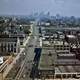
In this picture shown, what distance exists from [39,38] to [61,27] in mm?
2331

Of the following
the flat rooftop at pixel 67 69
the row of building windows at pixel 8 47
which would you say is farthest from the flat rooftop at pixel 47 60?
the row of building windows at pixel 8 47

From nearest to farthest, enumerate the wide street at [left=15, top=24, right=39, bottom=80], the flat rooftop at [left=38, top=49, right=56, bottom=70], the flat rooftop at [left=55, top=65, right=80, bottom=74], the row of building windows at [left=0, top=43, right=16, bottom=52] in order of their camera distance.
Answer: the wide street at [left=15, top=24, right=39, bottom=80], the flat rooftop at [left=55, top=65, right=80, bottom=74], the flat rooftop at [left=38, top=49, right=56, bottom=70], the row of building windows at [left=0, top=43, right=16, bottom=52]

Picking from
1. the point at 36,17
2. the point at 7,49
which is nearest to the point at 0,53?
the point at 7,49

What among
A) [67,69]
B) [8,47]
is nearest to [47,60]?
[67,69]

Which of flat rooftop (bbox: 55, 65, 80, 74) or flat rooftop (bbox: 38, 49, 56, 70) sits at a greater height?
flat rooftop (bbox: 38, 49, 56, 70)

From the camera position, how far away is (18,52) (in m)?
7.28

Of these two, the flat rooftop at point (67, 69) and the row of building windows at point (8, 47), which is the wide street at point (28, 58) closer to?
the row of building windows at point (8, 47)

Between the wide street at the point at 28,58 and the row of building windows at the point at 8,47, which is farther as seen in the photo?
the row of building windows at the point at 8,47

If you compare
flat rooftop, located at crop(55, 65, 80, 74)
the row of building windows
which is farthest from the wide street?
flat rooftop, located at crop(55, 65, 80, 74)

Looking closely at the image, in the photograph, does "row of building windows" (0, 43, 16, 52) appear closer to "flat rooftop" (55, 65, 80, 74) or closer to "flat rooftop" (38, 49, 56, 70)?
"flat rooftop" (38, 49, 56, 70)

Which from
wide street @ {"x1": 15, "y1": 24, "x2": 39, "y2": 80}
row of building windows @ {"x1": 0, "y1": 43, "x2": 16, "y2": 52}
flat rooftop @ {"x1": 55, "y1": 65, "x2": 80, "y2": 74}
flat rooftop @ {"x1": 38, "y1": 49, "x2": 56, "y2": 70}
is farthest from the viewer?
row of building windows @ {"x1": 0, "y1": 43, "x2": 16, "y2": 52}

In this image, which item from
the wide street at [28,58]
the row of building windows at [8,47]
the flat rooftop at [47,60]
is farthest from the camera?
the row of building windows at [8,47]

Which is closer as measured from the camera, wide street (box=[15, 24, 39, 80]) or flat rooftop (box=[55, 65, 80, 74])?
wide street (box=[15, 24, 39, 80])

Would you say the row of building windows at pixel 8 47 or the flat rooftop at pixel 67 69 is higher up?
the row of building windows at pixel 8 47
